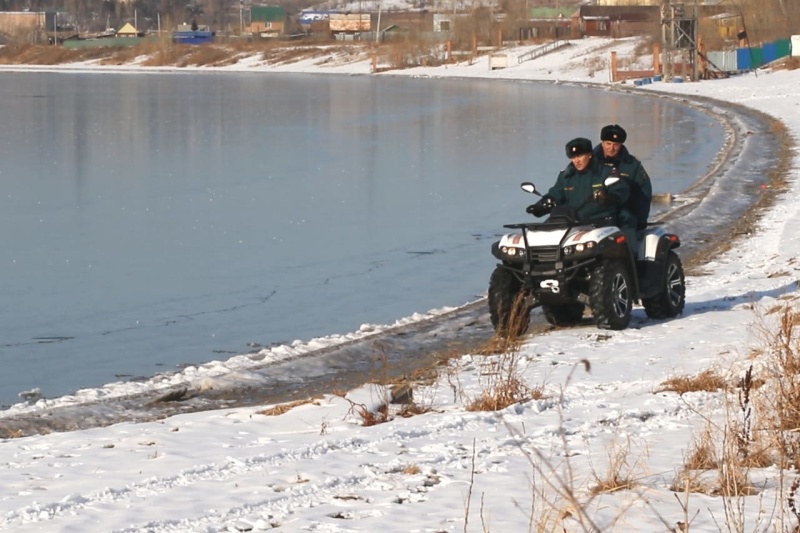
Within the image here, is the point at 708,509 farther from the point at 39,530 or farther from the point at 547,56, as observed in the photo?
the point at 547,56

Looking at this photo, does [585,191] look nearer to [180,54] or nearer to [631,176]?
[631,176]

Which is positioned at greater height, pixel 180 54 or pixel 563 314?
pixel 180 54

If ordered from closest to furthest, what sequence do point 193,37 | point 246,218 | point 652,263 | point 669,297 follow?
point 652,263, point 669,297, point 246,218, point 193,37

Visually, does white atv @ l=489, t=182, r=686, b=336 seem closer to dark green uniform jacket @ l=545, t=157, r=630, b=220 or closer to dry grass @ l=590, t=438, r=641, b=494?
dark green uniform jacket @ l=545, t=157, r=630, b=220

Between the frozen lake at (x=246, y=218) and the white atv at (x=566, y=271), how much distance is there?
298cm

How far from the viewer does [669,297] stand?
471 inches

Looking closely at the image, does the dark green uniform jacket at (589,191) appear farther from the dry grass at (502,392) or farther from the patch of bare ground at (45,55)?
the patch of bare ground at (45,55)

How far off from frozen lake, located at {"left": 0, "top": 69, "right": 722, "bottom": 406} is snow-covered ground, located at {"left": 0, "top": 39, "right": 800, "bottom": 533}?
3.15 metres

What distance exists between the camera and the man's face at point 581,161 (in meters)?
11.1

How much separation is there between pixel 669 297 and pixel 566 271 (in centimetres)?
132

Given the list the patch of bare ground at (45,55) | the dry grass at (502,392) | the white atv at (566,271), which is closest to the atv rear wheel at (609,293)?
the white atv at (566,271)

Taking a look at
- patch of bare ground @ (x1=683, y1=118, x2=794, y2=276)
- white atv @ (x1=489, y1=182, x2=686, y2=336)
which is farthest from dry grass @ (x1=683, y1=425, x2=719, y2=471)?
patch of bare ground @ (x1=683, y1=118, x2=794, y2=276)

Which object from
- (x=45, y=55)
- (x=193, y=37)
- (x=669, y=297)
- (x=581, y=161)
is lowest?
(x=669, y=297)

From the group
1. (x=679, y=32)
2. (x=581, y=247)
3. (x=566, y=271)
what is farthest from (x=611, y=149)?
(x=679, y=32)
